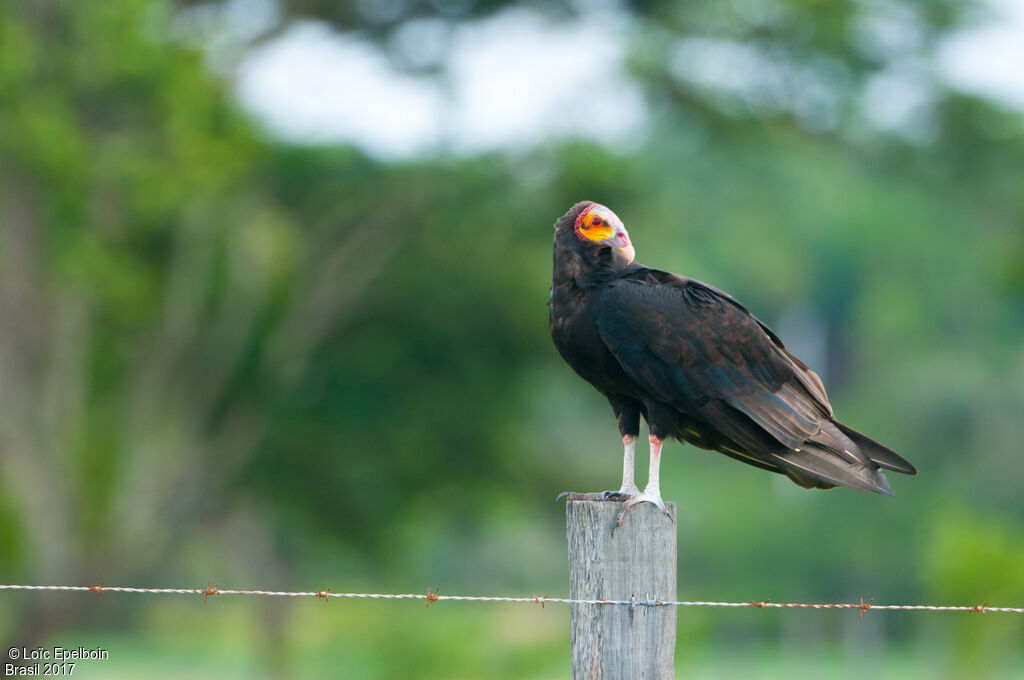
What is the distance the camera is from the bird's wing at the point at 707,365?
3.25 metres

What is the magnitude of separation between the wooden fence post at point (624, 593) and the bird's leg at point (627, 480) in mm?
272

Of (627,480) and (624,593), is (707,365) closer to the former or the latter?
(627,480)

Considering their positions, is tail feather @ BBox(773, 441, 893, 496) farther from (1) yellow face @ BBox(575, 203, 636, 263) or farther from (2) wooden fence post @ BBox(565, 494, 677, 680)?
(1) yellow face @ BBox(575, 203, 636, 263)

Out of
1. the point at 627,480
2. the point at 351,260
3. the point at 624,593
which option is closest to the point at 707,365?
the point at 627,480

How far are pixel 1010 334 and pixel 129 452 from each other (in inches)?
792

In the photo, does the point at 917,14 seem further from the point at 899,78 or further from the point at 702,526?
the point at 702,526

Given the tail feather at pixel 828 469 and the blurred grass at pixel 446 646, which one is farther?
the blurred grass at pixel 446 646

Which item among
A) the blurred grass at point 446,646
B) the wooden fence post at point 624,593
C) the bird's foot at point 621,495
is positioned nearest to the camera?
the wooden fence post at point 624,593

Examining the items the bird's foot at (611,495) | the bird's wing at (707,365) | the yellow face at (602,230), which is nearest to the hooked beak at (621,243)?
the yellow face at (602,230)

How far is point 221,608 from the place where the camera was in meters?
25.0

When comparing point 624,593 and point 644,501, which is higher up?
point 644,501

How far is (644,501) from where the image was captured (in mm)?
2850

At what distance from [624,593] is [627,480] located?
2.07 feet

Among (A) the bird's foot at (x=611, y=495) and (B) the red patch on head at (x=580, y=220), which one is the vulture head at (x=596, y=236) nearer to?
(B) the red patch on head at (x=580, y=220)
